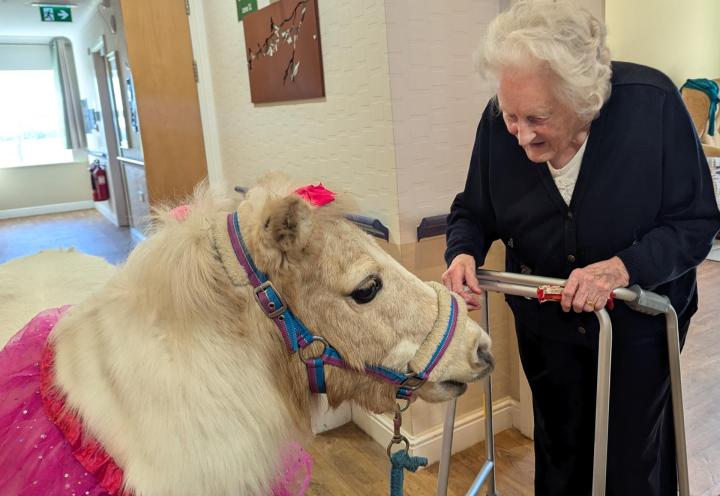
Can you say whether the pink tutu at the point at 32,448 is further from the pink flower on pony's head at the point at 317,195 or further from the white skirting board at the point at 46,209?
the white skirting board at the point at 46,209

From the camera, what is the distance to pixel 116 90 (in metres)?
6.07

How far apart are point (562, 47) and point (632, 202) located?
38cm

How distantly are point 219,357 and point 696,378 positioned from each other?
2.76 m

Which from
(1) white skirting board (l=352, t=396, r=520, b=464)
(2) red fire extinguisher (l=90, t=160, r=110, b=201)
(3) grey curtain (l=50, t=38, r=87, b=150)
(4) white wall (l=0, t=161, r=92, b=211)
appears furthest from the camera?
(4) white wall (l=0, t=161, r=92, b=211)

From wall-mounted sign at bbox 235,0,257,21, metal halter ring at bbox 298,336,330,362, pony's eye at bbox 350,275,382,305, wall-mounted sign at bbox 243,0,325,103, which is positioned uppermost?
wall-mounted sign at bbox 235,0,257,21

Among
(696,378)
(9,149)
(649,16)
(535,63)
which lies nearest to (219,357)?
(535,63)

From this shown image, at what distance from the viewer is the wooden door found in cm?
311

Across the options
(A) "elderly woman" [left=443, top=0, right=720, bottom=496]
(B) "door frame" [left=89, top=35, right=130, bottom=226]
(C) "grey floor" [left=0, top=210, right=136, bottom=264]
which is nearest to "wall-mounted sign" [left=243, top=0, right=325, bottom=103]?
(A) "elderly woman" [left=443, top=0, right=720, bottom=496]

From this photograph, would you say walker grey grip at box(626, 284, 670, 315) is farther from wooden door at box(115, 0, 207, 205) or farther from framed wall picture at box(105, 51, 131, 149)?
framed wall picture at box(105, 51, 131, 149)

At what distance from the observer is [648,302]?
1137 mm

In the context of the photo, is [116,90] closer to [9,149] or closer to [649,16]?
[9,149]

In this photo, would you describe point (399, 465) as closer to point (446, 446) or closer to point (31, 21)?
point (446, 446)

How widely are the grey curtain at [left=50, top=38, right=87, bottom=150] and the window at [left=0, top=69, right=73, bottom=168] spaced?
269 mm

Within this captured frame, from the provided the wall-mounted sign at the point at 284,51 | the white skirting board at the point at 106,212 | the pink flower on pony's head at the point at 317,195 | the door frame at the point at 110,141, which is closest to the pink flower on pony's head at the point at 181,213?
the pink flower on pony's head at the point at 317,195
